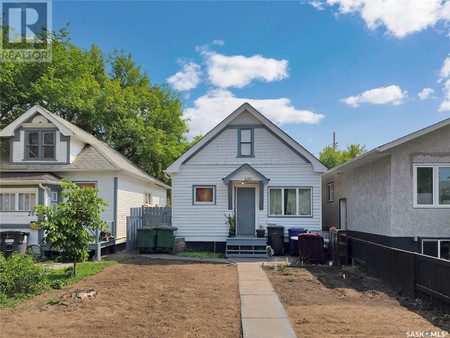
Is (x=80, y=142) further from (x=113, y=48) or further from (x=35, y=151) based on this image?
(x=113, y=48)

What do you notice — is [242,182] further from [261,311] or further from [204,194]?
[261,311]

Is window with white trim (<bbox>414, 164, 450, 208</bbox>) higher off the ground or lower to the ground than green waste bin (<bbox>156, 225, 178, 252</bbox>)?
higher

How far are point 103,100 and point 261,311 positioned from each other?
73.4 feet

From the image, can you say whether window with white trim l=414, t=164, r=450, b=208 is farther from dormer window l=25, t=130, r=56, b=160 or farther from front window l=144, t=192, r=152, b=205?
front window l=144, t=192, r=152, b=205

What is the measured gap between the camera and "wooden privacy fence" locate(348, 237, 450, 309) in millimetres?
6434

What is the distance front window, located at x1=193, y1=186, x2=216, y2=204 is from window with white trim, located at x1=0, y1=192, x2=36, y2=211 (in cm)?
671

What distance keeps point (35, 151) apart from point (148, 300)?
11.3 metres

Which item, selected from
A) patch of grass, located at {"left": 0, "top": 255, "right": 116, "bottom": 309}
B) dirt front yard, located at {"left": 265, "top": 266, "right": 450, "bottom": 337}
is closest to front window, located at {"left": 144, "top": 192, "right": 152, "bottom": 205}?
patch of grass, located at {"left": 0, "top": 255, "right": 116, "bottom": 309}

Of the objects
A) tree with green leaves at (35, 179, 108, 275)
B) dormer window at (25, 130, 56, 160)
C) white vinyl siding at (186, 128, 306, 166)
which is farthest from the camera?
dormer window at (25, 130, 56, 160)

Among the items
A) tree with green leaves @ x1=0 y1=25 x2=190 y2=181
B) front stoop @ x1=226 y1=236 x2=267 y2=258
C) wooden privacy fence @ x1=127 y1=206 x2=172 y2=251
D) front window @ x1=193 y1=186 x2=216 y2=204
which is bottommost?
front stoop @ x1=226 y1=236 x2=267 y2=258

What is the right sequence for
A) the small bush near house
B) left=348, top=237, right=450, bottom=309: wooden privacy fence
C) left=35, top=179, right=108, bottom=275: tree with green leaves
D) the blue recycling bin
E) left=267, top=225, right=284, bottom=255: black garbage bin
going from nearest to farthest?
left=348, top=237, right=450, bottom=309: wooden privacy fence
the small bush near house
left=35, top=179, right=108, bottom=275: tree with green leaves
the blue recycling bin
left=267, top=225, right=284, bottom=255: black garbage bin

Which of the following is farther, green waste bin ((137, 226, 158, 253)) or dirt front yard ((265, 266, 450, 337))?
green waste bin ((137, 226, 158, 253))

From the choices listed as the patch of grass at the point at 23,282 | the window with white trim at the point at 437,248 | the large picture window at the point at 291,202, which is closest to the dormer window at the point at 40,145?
the patch of grass at the point at 23,282

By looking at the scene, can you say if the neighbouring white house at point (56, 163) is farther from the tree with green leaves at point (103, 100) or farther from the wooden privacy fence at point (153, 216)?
the tree with green leaves at point (103, 100)
